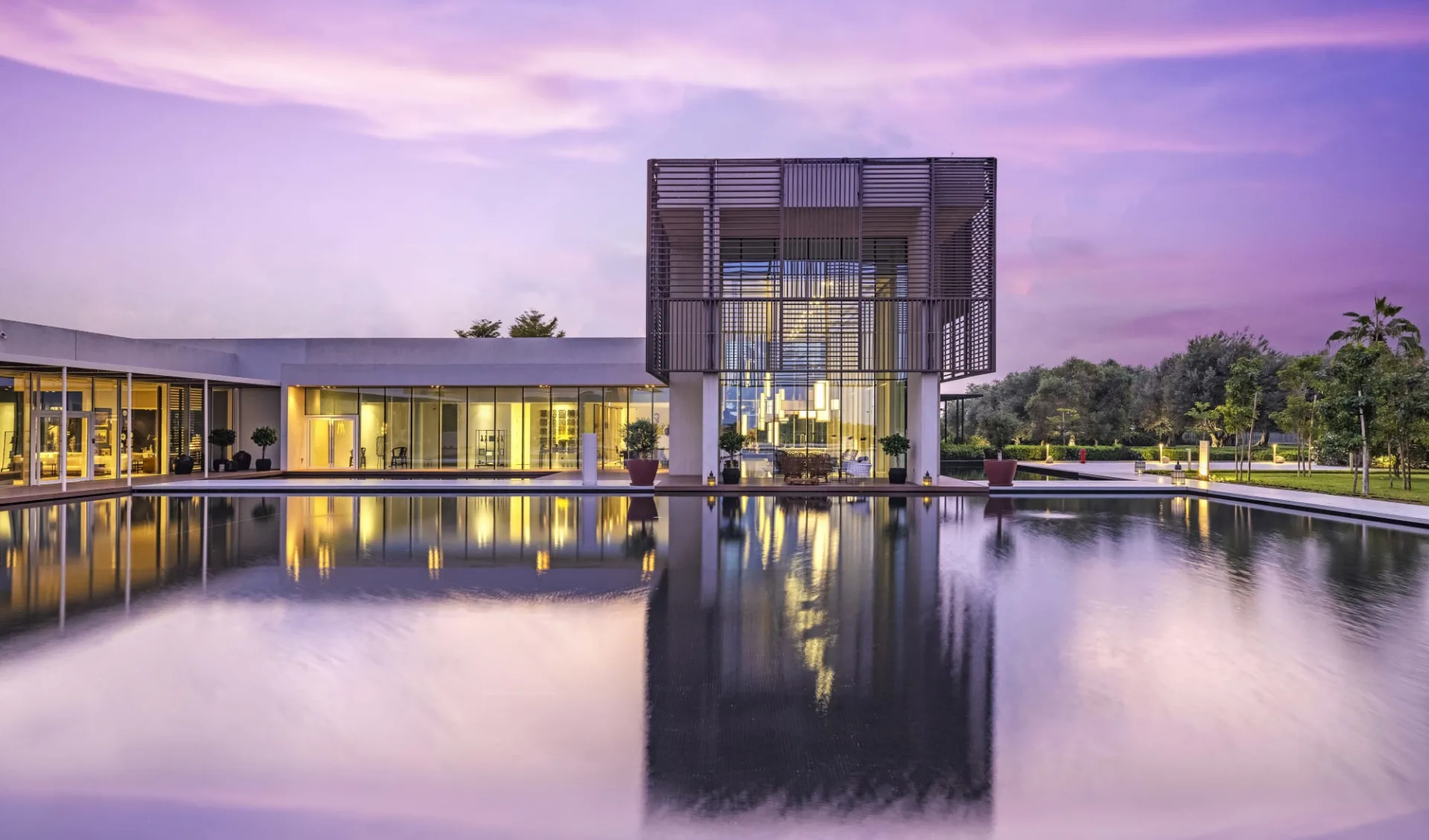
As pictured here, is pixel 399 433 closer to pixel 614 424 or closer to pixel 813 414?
pixel 614 424

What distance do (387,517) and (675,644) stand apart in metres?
10.0

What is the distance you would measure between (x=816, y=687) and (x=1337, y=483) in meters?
25.8

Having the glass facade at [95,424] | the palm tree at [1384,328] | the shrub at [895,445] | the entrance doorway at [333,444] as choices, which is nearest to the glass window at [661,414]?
the shrub at [895,445]

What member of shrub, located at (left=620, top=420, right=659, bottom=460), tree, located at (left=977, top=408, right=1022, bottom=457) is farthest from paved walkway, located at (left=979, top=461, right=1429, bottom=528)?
tree, located at (left=977, top=408, right=1022, bottom=457)

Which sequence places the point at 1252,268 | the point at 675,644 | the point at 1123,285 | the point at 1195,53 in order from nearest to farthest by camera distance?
the point at 675,644 < the point at 1195,53 < the point at 1252,268 < the point at 1123,285

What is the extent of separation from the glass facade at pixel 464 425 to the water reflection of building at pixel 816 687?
58.2ft

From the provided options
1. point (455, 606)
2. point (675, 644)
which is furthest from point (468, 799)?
point (455, 606)

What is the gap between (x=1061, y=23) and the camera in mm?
16953

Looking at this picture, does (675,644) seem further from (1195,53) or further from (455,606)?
(1195,53)

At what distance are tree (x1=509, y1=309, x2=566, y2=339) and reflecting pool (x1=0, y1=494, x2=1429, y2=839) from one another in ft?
150

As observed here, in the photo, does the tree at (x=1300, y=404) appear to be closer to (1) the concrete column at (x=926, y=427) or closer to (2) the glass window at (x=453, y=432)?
(1) the concrete column at (x=926, y=427)

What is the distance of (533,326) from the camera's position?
54875mm

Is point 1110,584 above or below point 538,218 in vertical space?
below

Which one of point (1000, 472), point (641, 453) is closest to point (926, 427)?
point (1000, 472)
